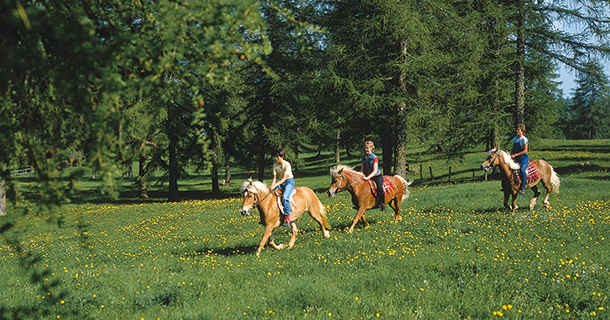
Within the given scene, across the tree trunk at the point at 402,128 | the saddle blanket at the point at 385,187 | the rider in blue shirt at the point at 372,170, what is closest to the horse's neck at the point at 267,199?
Result: the rider in blue shirt at the point at 372,170

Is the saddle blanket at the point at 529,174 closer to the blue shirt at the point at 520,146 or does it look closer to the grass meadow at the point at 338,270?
the blue shirt at the point at 520,146

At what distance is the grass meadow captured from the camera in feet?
20.2

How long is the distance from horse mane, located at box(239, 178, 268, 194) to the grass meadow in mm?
1658

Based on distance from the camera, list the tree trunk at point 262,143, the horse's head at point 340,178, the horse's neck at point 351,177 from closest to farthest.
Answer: the horse's head at point 340,178 < the horse's neck at point 351,177 < the tree trunk at point 262,143

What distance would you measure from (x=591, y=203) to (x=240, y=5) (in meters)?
16.8

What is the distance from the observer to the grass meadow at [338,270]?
615cm

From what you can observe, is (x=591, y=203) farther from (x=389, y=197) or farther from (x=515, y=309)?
(x=515, y=309)

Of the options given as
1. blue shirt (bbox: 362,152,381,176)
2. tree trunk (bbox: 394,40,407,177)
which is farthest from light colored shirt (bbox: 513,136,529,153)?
tree trunk (bbox: 394,40,407,177)

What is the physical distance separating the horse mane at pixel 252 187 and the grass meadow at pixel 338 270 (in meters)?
1.66

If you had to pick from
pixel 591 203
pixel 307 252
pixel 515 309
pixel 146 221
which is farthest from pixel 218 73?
pixel 146 221

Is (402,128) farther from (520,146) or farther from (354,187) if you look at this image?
(354,187)

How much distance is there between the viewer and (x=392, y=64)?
2294cm

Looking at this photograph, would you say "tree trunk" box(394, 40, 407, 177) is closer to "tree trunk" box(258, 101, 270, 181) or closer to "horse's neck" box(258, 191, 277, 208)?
"tree trunk" box(258, 101, 270, 181)

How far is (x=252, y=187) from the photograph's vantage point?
9.95 m
